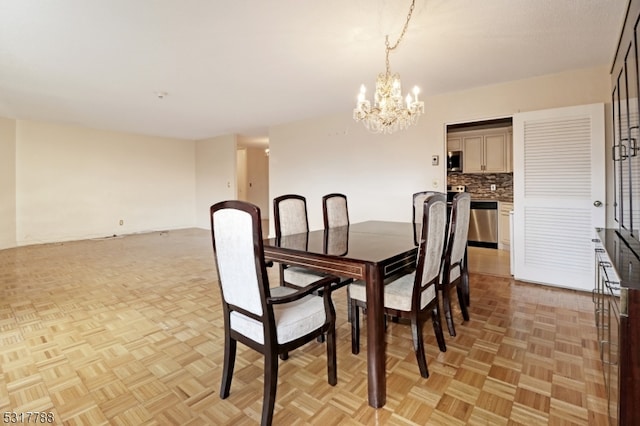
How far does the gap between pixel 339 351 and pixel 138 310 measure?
6.30 feet

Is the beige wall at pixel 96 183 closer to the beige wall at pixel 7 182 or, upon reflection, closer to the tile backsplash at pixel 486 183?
the beige wall at pixel 7 182

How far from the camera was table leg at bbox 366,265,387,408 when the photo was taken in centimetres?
158

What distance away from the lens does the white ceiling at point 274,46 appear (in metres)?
2.29

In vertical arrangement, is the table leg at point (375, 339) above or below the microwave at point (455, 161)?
below

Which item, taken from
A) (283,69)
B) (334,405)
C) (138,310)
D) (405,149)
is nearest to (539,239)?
(405,149)

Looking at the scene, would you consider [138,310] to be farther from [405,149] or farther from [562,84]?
[562,84]

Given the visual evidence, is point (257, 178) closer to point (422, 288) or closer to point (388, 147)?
point (388, 147)

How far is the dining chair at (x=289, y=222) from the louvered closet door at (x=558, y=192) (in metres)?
2.59

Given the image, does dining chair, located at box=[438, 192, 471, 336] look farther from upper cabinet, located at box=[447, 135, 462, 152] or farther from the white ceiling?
upper cabinet, located at box=[447, 135, 462, 152]

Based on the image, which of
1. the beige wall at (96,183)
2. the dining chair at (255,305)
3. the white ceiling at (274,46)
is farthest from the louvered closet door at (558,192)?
the beige wall at (96,183)

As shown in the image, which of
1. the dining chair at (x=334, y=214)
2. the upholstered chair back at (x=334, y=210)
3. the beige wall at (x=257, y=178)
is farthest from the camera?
the beige wall at (x=257, y=178)

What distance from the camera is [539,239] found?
141 inches

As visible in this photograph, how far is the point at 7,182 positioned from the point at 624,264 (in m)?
8.12

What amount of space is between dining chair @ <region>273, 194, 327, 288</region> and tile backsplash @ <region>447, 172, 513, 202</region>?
444 cm
